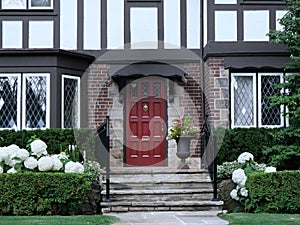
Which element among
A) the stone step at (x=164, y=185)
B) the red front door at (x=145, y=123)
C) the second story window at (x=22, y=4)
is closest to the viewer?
the stone step at (x=164, y=185)

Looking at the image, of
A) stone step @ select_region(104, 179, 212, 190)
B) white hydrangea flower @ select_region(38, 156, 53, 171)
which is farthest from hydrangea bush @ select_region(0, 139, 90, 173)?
stone step @ select_region(104, 179, 212, 190)

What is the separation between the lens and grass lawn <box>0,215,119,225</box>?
799cm

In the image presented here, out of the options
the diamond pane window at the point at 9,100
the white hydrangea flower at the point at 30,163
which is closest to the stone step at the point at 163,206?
the white hydrangea flower at the point at 30,163

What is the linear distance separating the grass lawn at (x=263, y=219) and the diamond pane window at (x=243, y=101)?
3.60 meters

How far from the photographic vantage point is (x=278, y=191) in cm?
942

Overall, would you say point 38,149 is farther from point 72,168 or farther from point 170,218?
point 170,218

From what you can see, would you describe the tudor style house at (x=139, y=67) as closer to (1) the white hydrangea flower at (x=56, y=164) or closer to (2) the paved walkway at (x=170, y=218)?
(1) the white hydrangea flower at (x=56, y=164)

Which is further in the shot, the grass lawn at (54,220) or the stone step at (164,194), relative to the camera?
the stone step at (164,194)

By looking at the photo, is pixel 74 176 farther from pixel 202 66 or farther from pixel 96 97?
pixel 202 66

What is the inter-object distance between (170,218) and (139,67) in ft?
16.2

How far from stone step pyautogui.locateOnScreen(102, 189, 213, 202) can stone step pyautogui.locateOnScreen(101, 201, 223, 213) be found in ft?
0.92

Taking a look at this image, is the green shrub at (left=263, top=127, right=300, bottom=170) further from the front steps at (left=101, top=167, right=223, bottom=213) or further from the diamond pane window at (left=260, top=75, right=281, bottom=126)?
the front steps at (left=101, top=167, right=223, bottom=213)

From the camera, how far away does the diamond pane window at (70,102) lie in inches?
500

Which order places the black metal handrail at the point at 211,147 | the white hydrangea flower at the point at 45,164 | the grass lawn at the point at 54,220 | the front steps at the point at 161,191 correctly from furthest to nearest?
the black metal handrail at the point at 211,147, the front steps at the point at 161,191, the white hydrangea flower at the point at 45,164, the grass lawn at the point at 54,220
